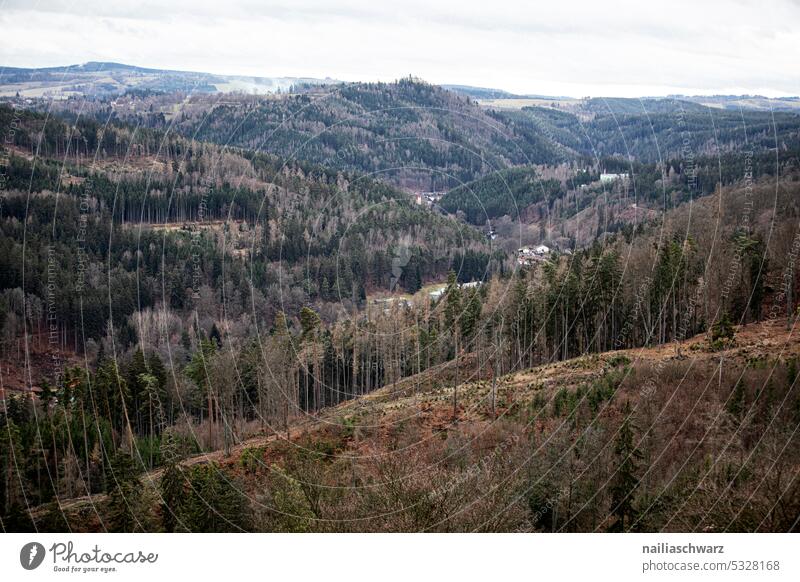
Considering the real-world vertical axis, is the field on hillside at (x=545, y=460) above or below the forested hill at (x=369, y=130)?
below

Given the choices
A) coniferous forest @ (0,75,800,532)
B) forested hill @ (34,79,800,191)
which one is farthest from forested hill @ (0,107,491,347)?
forested hill @ (34,79,800,191)

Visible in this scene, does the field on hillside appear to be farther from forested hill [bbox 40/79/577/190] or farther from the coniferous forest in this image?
forested hill [bbox 40/79/577/190]

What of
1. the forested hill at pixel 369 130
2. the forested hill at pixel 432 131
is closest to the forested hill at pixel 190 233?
the forested hill at pixel 369 130

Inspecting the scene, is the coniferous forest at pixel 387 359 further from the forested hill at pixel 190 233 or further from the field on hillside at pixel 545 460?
the forested hill at pixel 190 233

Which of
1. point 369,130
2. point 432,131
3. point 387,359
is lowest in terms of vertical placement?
point 387,359

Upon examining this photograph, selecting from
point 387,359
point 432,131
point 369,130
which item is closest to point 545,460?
point 387,359

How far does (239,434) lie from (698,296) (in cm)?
3271

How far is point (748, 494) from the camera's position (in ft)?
61.8

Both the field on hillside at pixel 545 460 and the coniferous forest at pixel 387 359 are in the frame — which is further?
the coniferous forest at pixel 387 359

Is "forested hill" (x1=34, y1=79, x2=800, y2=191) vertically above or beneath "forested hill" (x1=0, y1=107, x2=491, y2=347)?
above

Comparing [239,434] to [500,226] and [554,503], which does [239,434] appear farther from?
[500,226]

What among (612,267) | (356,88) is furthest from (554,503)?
(356,88)

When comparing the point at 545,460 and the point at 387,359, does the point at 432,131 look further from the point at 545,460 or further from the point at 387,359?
the point at 545,460

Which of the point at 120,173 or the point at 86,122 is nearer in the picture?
the point at 120,173
